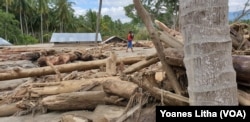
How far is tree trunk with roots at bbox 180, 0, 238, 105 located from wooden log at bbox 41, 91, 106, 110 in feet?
7.30

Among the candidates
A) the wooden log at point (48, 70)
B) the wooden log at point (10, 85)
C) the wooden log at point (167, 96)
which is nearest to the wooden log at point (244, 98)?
the wooden log at point (167, 96)

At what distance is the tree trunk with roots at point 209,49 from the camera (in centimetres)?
227

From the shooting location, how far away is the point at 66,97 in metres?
4.79

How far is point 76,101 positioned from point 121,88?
33.7 inches

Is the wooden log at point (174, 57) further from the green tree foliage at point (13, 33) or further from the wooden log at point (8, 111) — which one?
the green tree foliage at point (13, 33)

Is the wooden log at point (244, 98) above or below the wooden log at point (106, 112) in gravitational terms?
above

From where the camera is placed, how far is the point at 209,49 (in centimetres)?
229

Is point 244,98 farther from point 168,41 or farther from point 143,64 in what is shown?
point 143,64

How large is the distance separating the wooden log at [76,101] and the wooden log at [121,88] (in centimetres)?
17

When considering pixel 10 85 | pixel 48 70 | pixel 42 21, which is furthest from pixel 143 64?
pixel 42 21

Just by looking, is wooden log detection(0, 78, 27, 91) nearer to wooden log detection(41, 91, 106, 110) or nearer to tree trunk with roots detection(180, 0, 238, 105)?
wooden log detection(41, 91, 106, 110)

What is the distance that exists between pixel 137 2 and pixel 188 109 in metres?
1.04

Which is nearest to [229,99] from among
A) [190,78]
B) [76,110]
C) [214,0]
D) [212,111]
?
[212,111]

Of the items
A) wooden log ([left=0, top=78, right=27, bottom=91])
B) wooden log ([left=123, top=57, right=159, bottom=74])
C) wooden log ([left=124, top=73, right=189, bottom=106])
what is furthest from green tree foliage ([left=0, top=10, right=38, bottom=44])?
wooden log ([left=124, top=73, right=189, bottom=106])
